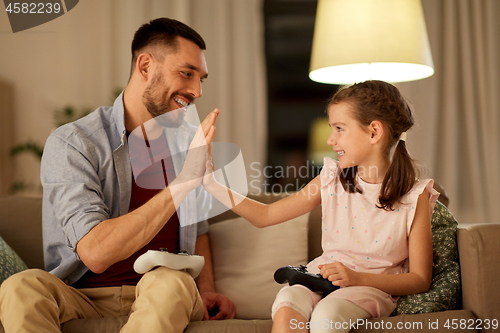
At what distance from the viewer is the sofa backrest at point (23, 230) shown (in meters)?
1.45

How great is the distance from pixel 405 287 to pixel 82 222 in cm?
85

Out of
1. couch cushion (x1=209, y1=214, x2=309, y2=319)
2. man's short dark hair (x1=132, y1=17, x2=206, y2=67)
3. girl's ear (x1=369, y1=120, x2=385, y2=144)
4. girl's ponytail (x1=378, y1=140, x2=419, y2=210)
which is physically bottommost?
couch cushion (x1=209, y1=214, x2=309, y2=319)

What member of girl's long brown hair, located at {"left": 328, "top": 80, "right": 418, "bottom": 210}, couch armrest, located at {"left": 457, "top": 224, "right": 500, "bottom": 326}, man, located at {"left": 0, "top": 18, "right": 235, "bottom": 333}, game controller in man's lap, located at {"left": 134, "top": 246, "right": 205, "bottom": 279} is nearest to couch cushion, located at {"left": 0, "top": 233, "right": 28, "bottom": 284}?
man, located at {"left": 0, "top": 18, "right": 235, "bottom": 333}

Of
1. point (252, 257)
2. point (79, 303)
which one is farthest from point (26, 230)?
point (252, 257)

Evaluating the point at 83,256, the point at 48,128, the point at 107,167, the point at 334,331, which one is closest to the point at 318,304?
the point at 334,331

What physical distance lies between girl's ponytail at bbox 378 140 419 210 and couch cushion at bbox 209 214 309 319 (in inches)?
14.3

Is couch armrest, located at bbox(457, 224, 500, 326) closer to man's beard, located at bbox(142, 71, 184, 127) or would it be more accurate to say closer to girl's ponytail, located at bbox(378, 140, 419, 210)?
girl's ponytail, located at bbox(378, 140, 419, 210)

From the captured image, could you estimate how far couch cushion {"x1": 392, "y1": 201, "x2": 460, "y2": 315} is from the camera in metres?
1.11

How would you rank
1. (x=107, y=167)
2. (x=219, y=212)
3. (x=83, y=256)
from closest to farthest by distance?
(x=83, y=256)
(x=107, y=167)
(x=219, y=212)

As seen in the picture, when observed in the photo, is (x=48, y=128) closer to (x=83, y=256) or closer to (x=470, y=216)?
(x=83, y=256)

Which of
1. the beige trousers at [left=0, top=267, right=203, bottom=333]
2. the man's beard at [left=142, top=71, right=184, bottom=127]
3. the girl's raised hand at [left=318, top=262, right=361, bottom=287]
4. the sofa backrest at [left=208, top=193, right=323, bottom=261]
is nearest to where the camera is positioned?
the beige trousers at [left=0, top=267, right=203, bottom=333]

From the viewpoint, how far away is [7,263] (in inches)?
47.4

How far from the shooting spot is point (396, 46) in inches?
64.0

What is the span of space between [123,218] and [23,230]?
1.98 feet
